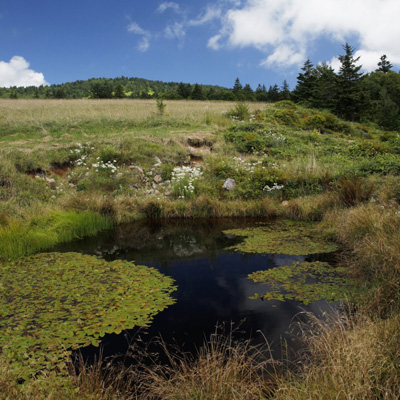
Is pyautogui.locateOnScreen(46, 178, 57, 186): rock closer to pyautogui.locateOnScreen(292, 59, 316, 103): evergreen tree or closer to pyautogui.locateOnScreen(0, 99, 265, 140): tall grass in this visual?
pyautogui.locateOnScreen(0, 99, 265, 140): tall grass

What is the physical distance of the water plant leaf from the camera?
17.8 ft

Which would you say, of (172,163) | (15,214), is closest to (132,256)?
(15,214)

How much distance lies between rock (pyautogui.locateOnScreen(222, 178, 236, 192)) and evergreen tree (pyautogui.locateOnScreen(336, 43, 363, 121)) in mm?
20968

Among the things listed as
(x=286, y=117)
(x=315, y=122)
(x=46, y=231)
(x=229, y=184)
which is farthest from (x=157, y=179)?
(x=315, y=122)

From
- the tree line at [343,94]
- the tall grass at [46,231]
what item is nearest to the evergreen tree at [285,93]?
the tree line at [343,94]

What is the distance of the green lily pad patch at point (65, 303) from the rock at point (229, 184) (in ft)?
20.9

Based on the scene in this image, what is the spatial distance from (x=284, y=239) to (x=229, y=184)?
452 centimetres

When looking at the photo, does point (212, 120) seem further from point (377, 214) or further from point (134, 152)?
point (377, 214)

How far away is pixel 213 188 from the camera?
1241 cm

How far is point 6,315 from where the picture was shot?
485 cm

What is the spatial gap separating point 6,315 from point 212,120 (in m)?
17.4

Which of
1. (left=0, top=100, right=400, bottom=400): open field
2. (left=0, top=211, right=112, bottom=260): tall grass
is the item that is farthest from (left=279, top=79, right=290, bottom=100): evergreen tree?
(left=0, top=211, right=112, bottom=260): tall grass

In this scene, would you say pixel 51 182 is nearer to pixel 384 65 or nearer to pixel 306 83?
pixel 306 83

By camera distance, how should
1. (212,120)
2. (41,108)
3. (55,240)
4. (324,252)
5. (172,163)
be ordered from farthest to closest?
(41,108), (212,120), (172,163), (55,240), (324,252)
